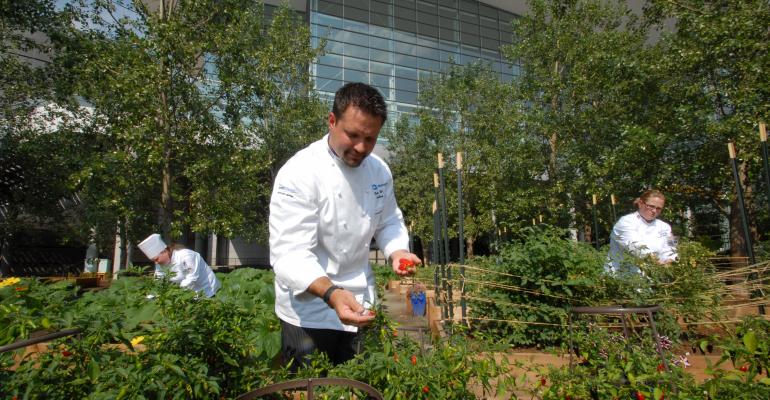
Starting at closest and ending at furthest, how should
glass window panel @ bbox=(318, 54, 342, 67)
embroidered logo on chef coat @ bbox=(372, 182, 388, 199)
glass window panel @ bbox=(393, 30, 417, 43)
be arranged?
1. embroidered logo on chef coat @ bbox=(372, 182, 388, 199)
2. glass window panel @ bbox=(318, 54, 342, 67)
3. glass window panel @ bbox=(393, 30, 417, 43)

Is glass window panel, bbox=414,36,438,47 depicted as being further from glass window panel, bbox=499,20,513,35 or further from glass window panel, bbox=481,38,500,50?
glass window panel, bbox=499,20,513,35

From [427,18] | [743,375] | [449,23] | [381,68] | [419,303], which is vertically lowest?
[419,303]

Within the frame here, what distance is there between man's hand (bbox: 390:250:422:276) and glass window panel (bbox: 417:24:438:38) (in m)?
29.3

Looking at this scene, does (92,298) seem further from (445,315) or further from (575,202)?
(575,202)

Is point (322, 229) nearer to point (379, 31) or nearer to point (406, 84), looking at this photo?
point (406, 84)

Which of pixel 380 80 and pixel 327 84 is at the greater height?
Result: pixel 380 80

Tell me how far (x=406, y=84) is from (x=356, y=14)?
558cm

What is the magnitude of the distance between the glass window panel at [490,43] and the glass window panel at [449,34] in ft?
7.43

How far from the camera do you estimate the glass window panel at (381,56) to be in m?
27.1

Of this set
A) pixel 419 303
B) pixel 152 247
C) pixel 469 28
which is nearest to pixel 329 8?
pixel 469 28

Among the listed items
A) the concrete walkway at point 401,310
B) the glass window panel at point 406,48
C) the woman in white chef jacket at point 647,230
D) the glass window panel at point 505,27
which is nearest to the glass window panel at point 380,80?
the glass window panel at point 406,48

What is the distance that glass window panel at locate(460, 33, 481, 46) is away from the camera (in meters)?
30.5

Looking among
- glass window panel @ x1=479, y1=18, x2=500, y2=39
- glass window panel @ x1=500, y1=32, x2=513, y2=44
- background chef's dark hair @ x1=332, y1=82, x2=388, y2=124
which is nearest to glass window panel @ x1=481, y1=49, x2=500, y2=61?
glass window panel @ x1=500, y1=32, x2=513, y2=44

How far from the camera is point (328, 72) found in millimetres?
25406
